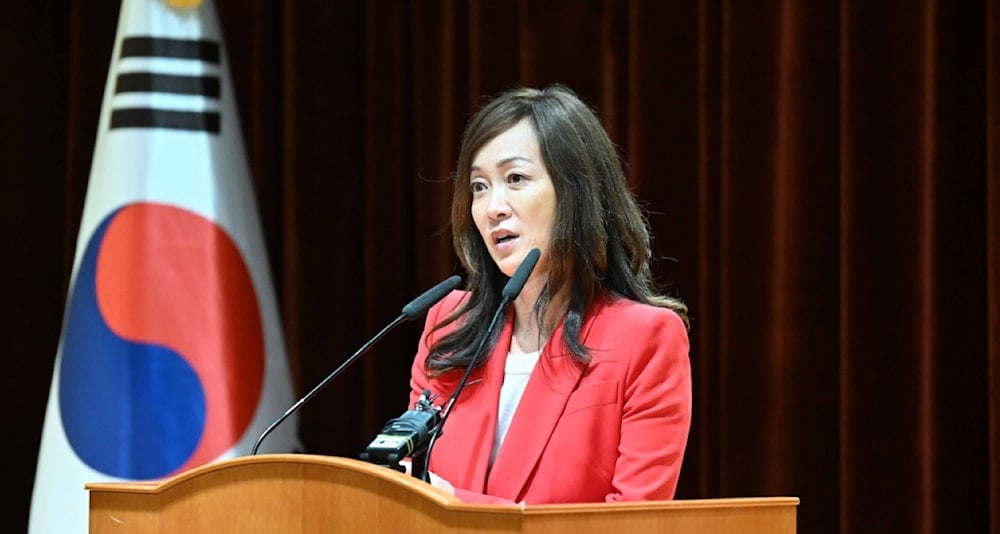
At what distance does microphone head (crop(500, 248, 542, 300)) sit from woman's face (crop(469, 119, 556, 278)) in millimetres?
103

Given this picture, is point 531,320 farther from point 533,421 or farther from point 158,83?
point 158,83

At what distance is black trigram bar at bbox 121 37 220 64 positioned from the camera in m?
3.32

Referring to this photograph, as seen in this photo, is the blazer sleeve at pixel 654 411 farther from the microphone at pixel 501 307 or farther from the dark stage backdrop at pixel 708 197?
the dark stage backdrop at pixel 708 197

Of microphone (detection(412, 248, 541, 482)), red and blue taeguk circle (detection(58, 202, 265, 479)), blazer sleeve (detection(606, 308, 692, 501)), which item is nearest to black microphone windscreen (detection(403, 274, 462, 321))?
microphone (detection(412, 248, 541, 482))

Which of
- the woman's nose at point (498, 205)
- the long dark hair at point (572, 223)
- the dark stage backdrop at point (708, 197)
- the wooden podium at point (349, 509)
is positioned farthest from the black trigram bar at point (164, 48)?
the wooden podium at point (349, 509)

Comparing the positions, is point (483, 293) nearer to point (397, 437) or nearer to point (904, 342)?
point (397, 437)

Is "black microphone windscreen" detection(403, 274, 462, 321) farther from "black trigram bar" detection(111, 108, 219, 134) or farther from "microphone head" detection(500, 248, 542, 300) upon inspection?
"black trigram bar" detection(111, 108, 219, 134)

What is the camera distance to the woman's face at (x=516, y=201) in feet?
6.95

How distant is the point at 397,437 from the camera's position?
164 cm

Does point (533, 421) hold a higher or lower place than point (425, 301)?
lower

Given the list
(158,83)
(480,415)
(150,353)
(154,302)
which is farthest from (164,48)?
(480,415)

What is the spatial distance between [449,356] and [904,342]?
51.9 inches

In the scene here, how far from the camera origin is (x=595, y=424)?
6.46 ft

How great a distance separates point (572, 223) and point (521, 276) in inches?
10.4
